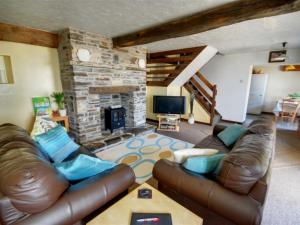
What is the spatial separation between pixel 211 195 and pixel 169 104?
11.6 ft

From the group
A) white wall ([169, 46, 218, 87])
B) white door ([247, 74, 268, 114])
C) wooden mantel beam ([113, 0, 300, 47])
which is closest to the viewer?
wooden mantel beam ([113, 0, 300, 47])

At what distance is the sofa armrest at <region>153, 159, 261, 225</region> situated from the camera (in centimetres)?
109

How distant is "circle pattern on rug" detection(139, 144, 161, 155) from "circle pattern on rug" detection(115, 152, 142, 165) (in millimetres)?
147

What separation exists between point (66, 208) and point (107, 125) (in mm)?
2939

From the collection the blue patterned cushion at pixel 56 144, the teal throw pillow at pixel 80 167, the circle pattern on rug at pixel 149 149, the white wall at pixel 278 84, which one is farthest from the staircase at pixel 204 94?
the teal throw pillow at pixel 80 167

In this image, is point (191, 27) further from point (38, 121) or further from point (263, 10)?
point (38, 121)

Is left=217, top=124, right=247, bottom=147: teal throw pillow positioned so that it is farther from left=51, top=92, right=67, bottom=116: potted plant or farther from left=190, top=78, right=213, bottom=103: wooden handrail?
left=51, top=92, right=67, bottom=116: potted plant

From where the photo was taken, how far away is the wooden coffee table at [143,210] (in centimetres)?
105

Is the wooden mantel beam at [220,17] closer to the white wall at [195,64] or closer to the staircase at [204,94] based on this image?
the white wall at [195,64]

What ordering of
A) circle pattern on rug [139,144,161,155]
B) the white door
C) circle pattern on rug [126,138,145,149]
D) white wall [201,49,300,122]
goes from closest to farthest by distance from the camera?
1. circle pattern on rug [139,144,161,155]
2. circle pattern on rug [126,138,145,149]
3. white wall [201,49,300,122]
4. the white door

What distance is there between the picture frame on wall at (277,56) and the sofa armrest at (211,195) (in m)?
4.90

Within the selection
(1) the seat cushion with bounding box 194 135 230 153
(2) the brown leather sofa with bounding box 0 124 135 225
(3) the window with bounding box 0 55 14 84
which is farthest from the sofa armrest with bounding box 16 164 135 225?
(3) the window with bounding box 0 55 14 84

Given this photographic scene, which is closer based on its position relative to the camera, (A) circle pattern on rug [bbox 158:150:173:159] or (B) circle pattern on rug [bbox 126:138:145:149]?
(A) circle pattern on rug [bbox 158:150:173:159]

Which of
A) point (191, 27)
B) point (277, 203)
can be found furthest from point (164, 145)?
point (191, 27)
